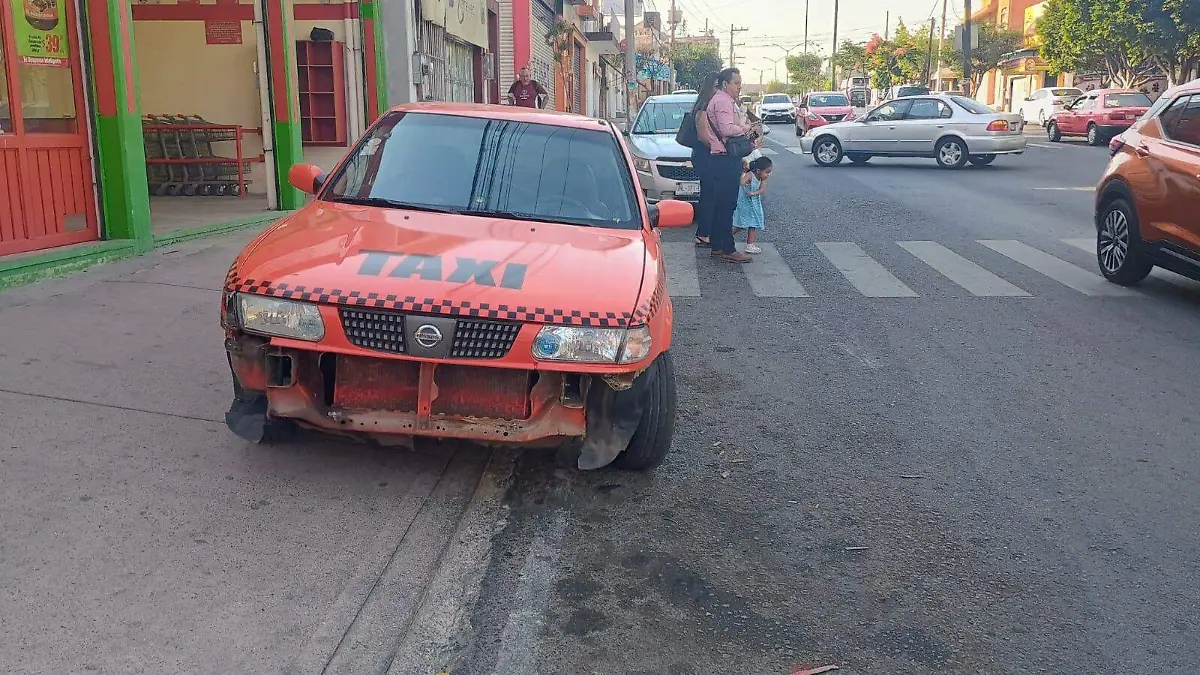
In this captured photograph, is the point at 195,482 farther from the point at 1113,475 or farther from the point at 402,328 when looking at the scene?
the point at 1113,475

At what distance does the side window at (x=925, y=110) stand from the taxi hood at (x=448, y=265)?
18.4 meters

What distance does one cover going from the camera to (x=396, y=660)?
10.8 ft

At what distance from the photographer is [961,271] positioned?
10125 millimetres

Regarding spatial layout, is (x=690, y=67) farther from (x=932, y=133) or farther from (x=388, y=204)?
(x=388, y=204)

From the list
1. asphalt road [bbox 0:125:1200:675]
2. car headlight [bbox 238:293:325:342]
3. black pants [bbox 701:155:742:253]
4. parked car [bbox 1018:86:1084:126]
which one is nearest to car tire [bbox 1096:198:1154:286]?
asphalt road [bbox 0:125:1200:675]

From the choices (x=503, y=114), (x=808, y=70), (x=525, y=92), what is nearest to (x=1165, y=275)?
(x=503, y=114)

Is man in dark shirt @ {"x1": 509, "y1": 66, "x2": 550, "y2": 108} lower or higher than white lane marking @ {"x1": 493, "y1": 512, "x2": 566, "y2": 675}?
higher

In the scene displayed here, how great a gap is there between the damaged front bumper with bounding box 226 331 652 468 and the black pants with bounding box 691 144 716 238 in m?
6.75

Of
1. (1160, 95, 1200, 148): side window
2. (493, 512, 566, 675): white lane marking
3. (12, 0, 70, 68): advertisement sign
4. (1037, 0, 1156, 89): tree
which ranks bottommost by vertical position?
(493, 512, 566, 675): white lane marking

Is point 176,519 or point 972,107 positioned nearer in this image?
point 176,519

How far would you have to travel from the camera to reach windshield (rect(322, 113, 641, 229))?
17.5 ft

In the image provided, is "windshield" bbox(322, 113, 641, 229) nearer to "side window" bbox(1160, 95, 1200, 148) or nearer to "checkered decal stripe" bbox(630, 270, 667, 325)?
"checkered decal stripe" bbox(630, 270, 667, 325)

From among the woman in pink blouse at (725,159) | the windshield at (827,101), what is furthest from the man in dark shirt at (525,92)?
the windshield at (827,101)

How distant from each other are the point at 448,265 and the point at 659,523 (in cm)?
135
